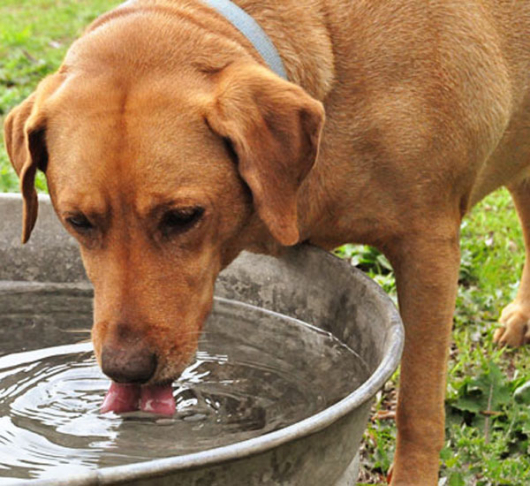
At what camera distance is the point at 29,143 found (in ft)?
9.79

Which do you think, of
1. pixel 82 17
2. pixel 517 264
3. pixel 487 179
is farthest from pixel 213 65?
pixel 82 17

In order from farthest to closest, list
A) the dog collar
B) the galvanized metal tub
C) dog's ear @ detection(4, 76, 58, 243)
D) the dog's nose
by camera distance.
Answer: the dog collar < dog's ear @ detection(4, 76, 58, 243) < the dog's nose < the galvanized metal tub

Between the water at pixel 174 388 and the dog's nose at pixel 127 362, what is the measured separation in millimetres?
306

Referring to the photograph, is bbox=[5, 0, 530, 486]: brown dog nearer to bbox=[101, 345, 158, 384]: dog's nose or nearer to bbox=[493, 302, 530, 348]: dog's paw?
bbox=[101, 345, 158, 384]: dog's nose

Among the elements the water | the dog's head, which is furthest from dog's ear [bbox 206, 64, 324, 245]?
the water

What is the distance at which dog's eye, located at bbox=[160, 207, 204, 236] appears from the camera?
2.75 m

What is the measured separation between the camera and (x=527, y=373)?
4320 mm

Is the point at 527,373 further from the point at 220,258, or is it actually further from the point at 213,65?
the point at 213,65

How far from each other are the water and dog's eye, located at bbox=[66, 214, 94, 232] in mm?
595

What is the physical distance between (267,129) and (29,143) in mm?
710

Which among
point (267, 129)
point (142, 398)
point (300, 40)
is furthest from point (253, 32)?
point (142, 398)

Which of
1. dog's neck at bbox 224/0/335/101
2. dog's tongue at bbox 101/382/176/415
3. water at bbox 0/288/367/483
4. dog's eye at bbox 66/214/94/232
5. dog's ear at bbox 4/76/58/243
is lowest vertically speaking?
water at bbox 0/288/367/483

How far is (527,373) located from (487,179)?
3.04ft

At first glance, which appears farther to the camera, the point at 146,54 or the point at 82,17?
the point at 82,17
